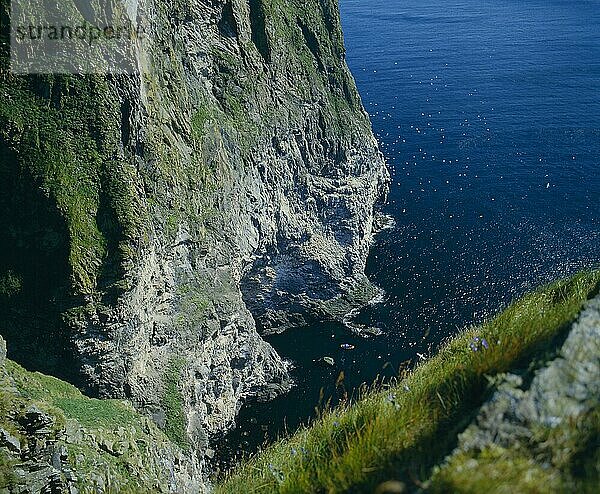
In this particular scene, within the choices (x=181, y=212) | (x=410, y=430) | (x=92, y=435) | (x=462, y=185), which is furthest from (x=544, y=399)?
(x=462, y=185)

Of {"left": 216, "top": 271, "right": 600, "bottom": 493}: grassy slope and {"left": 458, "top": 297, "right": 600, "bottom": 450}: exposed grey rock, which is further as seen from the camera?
{"left": 216, "top": 271, "right": 600, "bottom": 493}: grassy slope

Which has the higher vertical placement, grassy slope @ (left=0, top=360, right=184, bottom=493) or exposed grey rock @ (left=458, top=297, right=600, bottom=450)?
exposed grey rock @ (left=458, top=297, right=600, bottom=450)

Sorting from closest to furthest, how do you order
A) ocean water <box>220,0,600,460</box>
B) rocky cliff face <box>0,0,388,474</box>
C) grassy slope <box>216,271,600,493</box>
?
grassy slope <box>216,271,600,493</box>, rocky cliff face <box>0,0,388,474</box>, ocean water <box>220,0,600,460</box>

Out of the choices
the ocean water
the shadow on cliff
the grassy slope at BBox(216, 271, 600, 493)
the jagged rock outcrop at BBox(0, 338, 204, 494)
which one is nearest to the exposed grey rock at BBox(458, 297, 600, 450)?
the grassy slope at BBox(216, 271, 600, 493)

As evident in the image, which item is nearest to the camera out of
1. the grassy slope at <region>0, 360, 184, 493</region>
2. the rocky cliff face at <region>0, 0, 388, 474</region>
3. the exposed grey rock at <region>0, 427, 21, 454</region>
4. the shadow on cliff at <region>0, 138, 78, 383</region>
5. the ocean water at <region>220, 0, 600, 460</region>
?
the exposed grey rock at <region>0, 427, 21, 454</region>

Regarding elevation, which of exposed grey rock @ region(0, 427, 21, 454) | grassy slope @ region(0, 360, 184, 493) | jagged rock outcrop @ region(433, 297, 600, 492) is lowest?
grassy slope @ region(0, 360, 184, 493)

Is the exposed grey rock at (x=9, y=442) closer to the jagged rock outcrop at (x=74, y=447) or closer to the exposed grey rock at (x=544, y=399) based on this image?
the jagged rock outcrop at (x=74, y=447)

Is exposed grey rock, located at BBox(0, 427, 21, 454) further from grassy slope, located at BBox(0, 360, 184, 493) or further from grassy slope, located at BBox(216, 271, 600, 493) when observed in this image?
grassy slope, located at BBox(216, 271, 600, 493)
